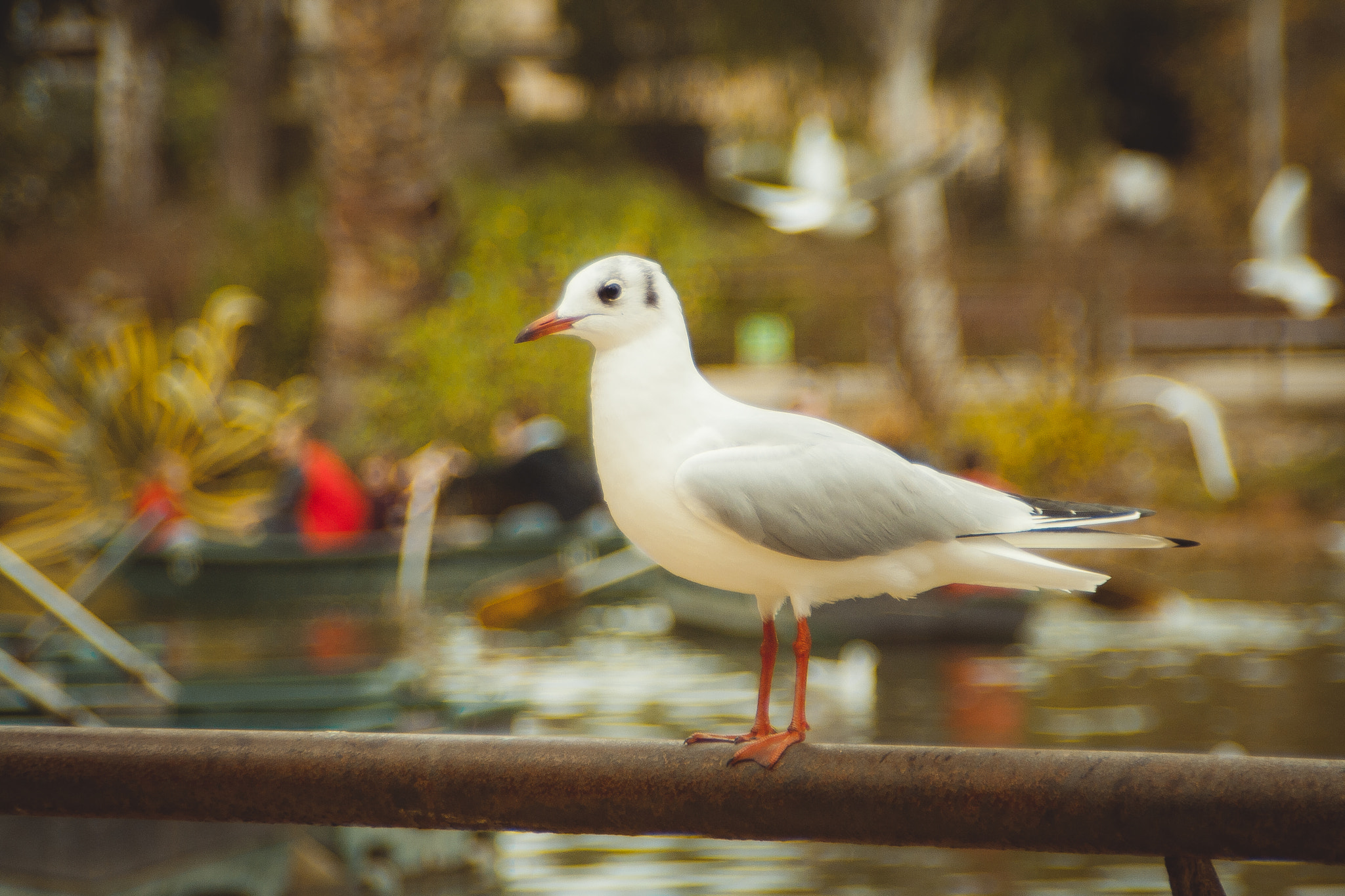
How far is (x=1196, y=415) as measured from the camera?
14.6 meters

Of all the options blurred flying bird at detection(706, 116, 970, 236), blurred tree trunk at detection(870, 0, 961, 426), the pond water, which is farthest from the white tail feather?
blurred tree trunk at detection(870, 0, 961, 426)

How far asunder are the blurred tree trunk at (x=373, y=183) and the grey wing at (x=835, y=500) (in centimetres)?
1189

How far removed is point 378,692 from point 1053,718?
415 centimetres

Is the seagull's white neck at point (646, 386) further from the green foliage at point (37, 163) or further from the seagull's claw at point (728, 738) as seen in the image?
the green foliage at point (37, 163)

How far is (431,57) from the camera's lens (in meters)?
13.6

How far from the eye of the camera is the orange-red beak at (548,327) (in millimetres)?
2082

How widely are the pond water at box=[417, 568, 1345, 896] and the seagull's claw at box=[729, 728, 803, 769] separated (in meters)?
3.49

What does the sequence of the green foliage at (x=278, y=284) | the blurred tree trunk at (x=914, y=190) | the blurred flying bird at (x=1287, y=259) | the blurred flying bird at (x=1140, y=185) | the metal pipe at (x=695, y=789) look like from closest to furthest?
1. the metal pipe at (x=695, y=789)
2. the blurred flying bird at (x=1287, y=259)
3. the blurred tree trunk at (x=914, y=190)
4. the green foliage at (x=278, y=284)
5. the blurred flying bird at (x=1140, y=185)

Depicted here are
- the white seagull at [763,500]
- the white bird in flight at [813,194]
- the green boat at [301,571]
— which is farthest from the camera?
the white bird in flight at [813,194]

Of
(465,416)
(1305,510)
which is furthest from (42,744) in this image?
(1305,510)

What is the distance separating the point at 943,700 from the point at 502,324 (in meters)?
6.63

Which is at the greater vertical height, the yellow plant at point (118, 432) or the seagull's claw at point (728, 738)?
the yellow plant at point (118, 432)

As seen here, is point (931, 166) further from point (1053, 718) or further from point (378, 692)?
point (378, 692)

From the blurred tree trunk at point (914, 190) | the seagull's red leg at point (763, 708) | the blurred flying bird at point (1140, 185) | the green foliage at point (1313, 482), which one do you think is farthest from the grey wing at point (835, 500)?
the blurred flying bird at point (1140, 185)
